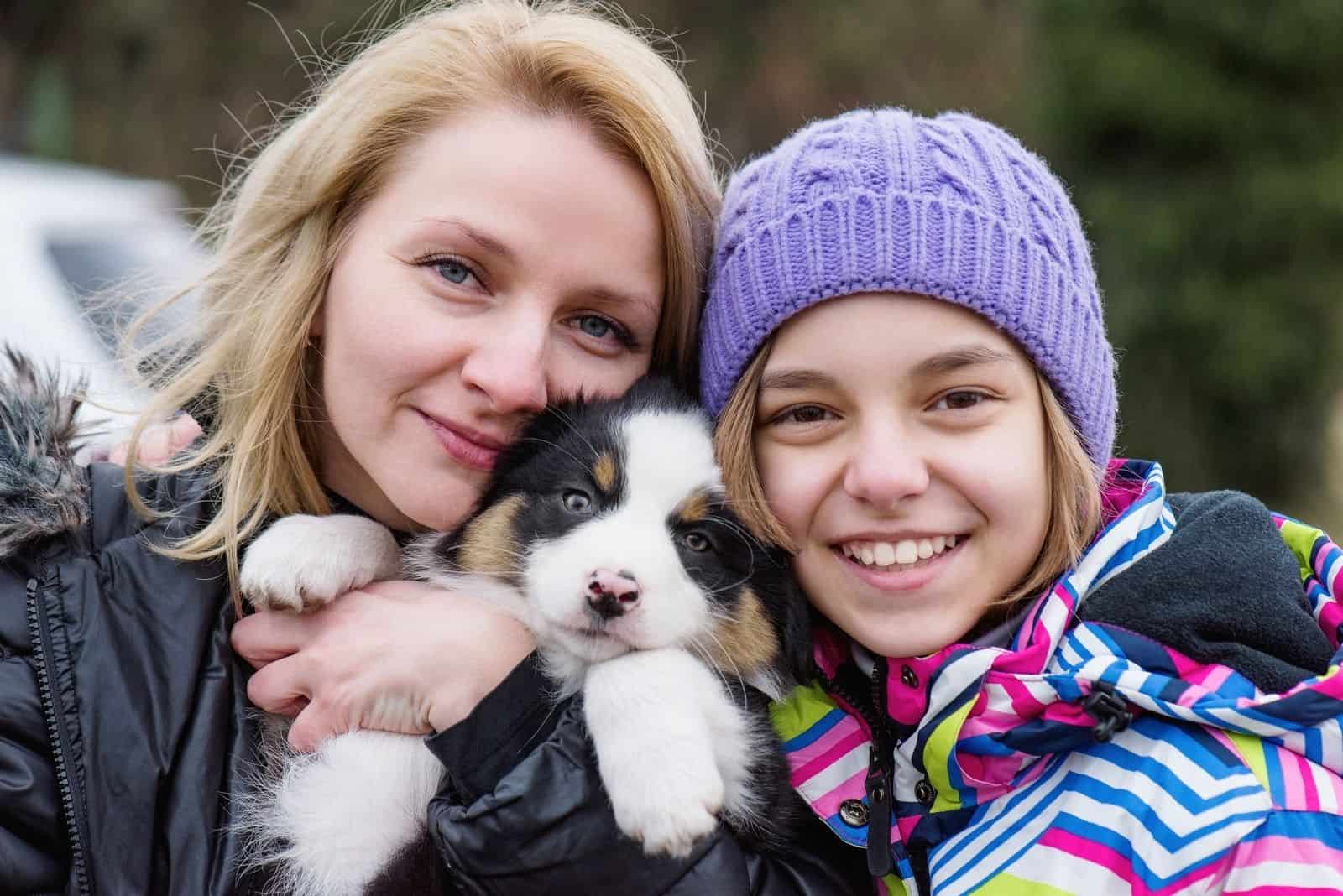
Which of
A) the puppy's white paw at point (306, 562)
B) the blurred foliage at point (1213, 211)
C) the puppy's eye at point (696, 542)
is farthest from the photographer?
the blurred foliage at point (1213, 211)

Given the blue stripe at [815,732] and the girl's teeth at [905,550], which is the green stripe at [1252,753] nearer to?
the girl's teeth at [905,550]

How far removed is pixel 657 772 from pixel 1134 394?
649cm

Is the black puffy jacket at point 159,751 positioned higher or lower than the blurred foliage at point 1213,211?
higher

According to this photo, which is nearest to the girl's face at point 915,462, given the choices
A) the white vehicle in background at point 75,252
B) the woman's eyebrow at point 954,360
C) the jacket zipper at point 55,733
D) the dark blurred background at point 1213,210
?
the woman's eyebrow at point 954,360

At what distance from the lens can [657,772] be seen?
1.95m

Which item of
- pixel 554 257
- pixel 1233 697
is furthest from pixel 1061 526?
pixel 554 257

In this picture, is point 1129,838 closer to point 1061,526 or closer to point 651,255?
point 1061,526

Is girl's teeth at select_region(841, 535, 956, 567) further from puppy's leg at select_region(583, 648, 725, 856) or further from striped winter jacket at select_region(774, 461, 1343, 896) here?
puppy's leg at select_region(583, 648, 725, 856)

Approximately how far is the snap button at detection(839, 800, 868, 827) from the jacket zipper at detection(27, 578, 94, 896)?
1229 millimetres

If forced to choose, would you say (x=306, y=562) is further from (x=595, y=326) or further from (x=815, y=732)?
(x=815, y=732)

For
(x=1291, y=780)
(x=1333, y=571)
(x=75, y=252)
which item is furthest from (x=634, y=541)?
(x=75, y=252)

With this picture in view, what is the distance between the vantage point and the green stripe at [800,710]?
2316 millimetres

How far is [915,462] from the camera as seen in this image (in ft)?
6.88

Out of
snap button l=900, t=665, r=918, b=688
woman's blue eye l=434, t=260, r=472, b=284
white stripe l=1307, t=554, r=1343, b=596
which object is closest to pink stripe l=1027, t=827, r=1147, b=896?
snap button l=900, t=665, r=918, b=688
